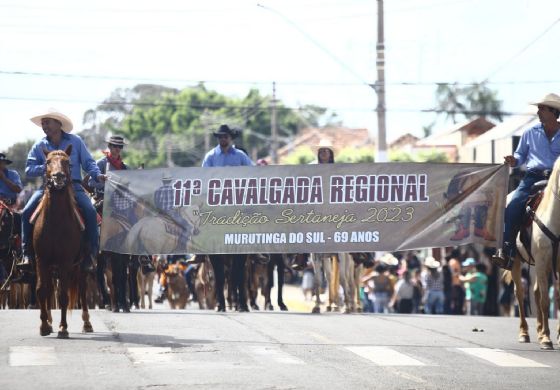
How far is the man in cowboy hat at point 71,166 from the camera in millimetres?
17266

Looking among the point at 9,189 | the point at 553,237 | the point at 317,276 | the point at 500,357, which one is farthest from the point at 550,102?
the point at 9,189

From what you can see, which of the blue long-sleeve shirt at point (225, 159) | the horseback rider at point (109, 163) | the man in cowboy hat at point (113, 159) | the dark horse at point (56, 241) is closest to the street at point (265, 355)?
the dark horse at point (56, 241)

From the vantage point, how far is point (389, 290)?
35.4m

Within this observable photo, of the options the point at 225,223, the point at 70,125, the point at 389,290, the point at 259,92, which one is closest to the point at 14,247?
the point at 225,223

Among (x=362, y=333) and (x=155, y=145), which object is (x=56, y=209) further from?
(x=155, y=145)

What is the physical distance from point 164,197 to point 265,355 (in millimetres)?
6802

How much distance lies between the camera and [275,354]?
15.3m

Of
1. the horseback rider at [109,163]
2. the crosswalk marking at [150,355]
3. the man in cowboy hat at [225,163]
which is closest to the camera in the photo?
the crosswalk marking at [150,355]

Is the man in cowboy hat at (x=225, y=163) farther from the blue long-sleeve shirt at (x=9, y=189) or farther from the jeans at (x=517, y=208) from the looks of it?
the jeans at (x=517, y=208)

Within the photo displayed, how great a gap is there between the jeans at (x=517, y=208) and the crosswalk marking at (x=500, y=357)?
1.87 metres

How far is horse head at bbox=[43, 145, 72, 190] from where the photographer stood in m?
16.3

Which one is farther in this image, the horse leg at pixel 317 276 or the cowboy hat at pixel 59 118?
the horse leg at pixel 317 276

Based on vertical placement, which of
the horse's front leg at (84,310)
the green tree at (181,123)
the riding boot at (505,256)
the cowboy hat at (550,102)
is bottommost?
the horse's front leg at (84,310)

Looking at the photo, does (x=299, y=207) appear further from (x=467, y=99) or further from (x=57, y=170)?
(x=467, y=99)
